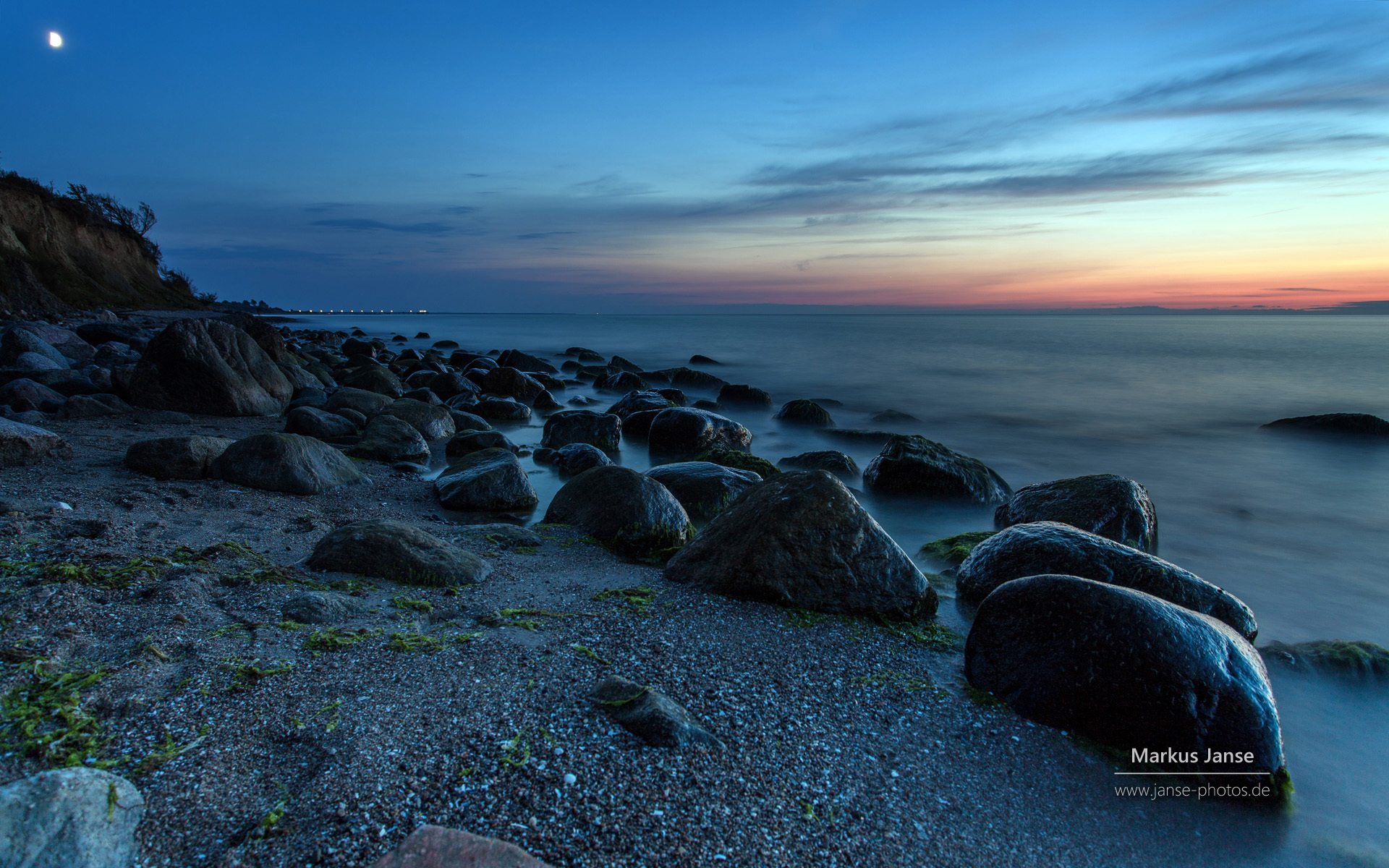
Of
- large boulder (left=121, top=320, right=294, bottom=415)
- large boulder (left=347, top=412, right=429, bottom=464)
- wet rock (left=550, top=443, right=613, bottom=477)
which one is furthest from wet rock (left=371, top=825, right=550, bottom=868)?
large boulder (left=121, top=320, right=294, bottom=415)

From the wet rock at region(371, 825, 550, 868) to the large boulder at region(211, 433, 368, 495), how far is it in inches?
196

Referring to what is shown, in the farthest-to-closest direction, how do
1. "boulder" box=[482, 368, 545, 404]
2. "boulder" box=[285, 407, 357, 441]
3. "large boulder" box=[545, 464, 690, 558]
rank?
1. "boulder" box=[482, 368, 545, 404]
2. "boulder" box=[285, 407, 357, 441]
3. "large boulder" box=[545, 464, 690, 558]

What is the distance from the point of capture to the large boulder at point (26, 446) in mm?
5340

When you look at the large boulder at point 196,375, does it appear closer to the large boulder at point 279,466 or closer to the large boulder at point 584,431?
the large boulder at point 279,466

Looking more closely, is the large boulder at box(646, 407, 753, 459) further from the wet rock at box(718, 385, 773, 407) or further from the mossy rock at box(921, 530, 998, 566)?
the wet rock at box(718, 385, 773, 407)

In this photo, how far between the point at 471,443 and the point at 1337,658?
8.83 metres

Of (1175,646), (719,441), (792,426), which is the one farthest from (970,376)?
(1175,646)

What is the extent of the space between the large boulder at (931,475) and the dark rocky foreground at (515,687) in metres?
3.57

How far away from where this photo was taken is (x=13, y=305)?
71.2ft

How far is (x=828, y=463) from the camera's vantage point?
9.41 meters

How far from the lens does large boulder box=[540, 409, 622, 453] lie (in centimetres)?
1088

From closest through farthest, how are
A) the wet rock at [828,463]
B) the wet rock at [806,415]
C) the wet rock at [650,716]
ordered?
the wet rock at [650,716] < the wet rock at [828,463] < the wet rock at [806,415]

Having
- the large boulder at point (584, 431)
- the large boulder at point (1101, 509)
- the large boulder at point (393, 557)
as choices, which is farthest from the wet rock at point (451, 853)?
the large boulder at point (584, 431)

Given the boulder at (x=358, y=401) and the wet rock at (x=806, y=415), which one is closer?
the boulder at (x=358, y=401)
